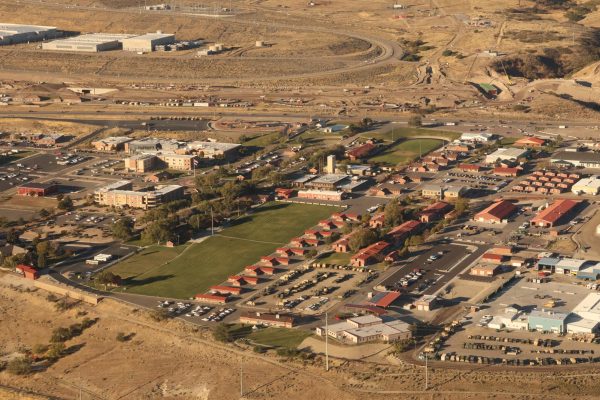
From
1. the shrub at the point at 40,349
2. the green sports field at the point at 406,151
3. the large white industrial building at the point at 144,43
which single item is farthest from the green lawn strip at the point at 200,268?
the large white industrial building at the point at 144,43

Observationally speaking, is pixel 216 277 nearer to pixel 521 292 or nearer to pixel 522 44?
pixel 521 292

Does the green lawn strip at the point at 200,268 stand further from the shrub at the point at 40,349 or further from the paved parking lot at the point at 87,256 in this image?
the shrub at the point at 40,349

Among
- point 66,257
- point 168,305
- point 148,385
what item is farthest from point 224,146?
point 148,385

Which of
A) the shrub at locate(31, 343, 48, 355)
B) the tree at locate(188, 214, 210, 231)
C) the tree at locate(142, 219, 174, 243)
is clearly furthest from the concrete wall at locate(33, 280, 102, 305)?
the tree at locate(188, 214, 210, 231)

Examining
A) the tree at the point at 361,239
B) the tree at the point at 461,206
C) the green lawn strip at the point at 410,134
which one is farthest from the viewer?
the green lawn strip at the point at 410,134

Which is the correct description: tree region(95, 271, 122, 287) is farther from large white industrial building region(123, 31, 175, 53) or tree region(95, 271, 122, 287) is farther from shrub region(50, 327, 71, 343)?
large white industrial building region(123, 31, 175, 53)
